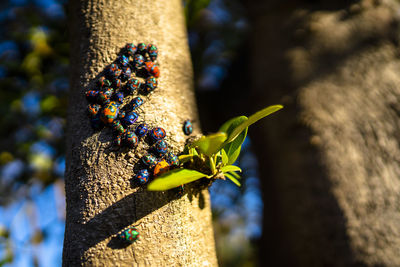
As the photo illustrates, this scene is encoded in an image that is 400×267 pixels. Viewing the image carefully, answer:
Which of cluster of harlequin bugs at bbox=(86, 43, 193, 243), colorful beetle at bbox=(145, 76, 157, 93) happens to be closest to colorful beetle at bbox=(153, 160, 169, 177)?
cluster of harlequin bugs at bbox=(86, 43, 193, 243)

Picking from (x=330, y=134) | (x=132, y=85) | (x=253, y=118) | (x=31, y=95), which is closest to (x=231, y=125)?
(x=253, y=118)

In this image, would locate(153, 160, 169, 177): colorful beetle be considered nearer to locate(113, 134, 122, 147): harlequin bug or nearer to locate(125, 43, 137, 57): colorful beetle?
locate(113, 134, 122, 147): harlequin bug

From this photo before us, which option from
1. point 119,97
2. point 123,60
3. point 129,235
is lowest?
point 129,235

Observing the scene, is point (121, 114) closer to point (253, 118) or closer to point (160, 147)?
point (160, 147)

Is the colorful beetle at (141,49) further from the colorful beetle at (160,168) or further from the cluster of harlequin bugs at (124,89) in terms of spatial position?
the colorful beetle at (160,168)

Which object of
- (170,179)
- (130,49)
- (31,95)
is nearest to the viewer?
(170,179)

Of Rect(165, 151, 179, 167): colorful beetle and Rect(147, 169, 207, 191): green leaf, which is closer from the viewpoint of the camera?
Rect(147, 169, 207, 191): green leaf

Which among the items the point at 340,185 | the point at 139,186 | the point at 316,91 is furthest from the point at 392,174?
the point at 139,186
